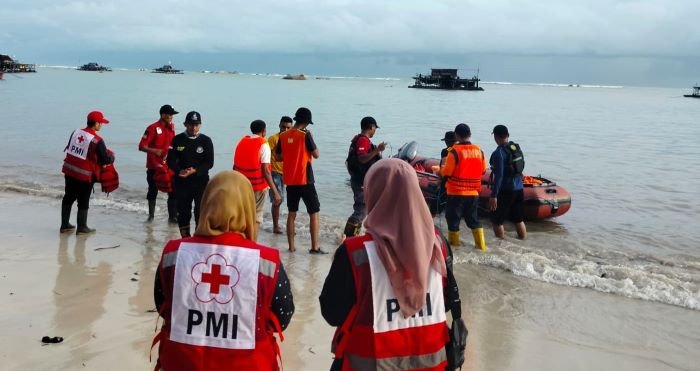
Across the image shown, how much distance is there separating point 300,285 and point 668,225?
8195mm

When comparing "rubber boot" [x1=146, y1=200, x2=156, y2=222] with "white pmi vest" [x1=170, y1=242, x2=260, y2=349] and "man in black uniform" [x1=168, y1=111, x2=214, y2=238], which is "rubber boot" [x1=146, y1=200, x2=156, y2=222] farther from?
"white pmi vest" [x1=170, y1=242, x2=260, y2=349]

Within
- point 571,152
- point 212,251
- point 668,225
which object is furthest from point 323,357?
point 571,152

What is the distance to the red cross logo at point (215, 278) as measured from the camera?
223 centimetres

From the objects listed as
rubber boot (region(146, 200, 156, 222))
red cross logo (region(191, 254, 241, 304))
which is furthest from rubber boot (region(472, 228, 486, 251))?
red cross logo (region(191, 254, 241, 304))

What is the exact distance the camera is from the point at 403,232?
→ 217 centimetres

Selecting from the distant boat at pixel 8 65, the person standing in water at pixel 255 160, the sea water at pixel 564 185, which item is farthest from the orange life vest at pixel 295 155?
the distant boat at pixel 8 65

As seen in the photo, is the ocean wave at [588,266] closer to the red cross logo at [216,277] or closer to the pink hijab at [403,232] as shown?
the pink hijab at [403,232]

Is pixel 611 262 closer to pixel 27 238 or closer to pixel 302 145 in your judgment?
pixel 302 145

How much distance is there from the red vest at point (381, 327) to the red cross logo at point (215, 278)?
449mm

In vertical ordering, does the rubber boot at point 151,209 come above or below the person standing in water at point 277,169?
below

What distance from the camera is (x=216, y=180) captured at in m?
2.27

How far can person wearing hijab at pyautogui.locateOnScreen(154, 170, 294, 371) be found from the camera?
223cm

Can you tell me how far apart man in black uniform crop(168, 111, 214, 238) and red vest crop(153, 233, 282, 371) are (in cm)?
395

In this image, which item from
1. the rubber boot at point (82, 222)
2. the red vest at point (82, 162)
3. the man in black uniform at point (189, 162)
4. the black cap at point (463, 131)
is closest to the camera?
the man in black uniform at point (189, 162)
